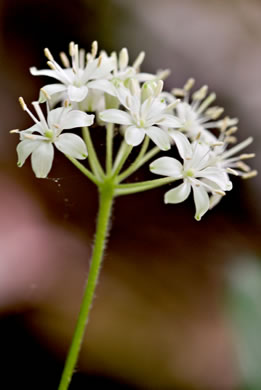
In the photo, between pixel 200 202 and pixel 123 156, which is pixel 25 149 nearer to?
pixel 123 156

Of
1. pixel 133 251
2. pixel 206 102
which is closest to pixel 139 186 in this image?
pixel 206 102

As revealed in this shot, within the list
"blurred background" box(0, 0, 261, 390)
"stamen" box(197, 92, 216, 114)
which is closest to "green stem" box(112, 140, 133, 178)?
"stamen" box(197, 92, 216, 114)

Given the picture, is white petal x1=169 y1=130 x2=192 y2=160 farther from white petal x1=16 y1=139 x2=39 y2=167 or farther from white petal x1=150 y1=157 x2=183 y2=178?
white petal x1=16 y1=139 x2=39 y2=167

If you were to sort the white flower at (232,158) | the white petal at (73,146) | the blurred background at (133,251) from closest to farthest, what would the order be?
1. the white petal at (73,146)
2. the white flower at (232,158)
3. the blurred background at (133,251)

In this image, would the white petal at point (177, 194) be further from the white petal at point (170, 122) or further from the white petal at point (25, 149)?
the white petal at point (25, 149)

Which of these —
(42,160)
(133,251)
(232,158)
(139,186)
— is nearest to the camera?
(42,160)

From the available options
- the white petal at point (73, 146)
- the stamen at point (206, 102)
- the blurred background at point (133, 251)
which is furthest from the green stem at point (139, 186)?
the blurred background at point (133, 251)
